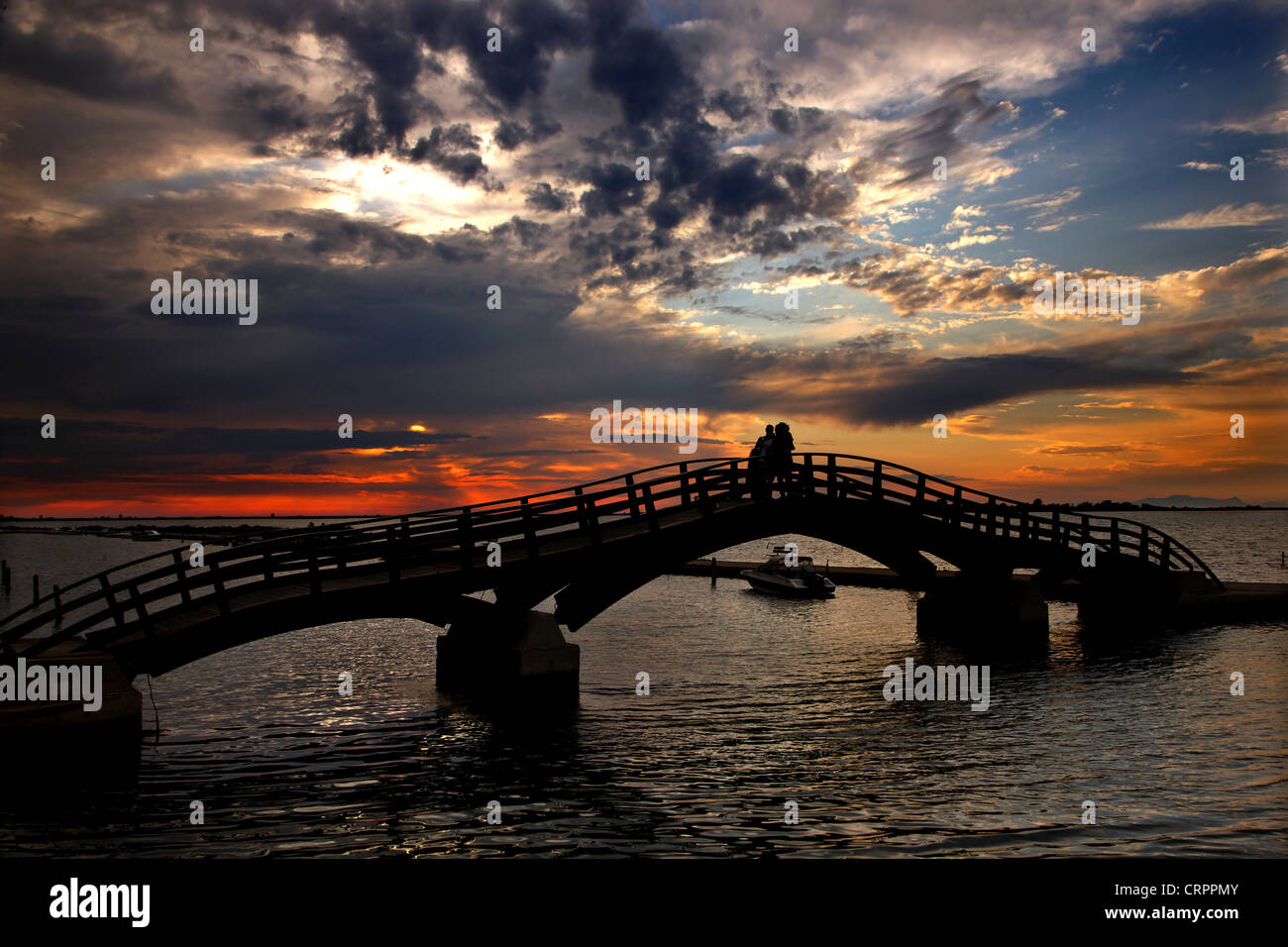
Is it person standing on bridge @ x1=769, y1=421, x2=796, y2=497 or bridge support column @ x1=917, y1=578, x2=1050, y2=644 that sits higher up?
person standing on bridge @ x1=769, y1=421, x2=796, y2=497

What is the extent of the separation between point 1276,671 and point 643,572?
62.3 feet

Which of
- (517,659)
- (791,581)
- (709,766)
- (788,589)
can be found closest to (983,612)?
(788,589)

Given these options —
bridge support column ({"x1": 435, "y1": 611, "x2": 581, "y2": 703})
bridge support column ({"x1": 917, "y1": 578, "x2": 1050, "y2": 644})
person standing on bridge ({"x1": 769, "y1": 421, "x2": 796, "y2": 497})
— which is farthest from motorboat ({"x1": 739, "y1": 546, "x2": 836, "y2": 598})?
bridge support column ({"x1": 435, "y1": 611, "x2": 581, "y2": 703})

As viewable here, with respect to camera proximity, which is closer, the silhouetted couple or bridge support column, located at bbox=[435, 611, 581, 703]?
bridge support column, located at bbox=[435, 611, 581, 703]

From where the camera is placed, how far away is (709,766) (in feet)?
49.3

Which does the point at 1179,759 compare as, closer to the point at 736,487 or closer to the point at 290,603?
the point at 736,487

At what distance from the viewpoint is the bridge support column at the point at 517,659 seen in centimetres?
2014

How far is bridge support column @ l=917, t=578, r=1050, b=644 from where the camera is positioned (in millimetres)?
31203

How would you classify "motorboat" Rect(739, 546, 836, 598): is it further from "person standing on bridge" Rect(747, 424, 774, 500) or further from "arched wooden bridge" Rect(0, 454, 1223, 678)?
"person standing on bridge" Rect(747, 424, 774, 500)

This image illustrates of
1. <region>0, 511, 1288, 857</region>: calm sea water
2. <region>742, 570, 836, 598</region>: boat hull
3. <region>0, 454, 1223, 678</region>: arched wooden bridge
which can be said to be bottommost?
<region>0, 511, 1288, 857</region>: calm sea water

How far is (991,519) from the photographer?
104 feet

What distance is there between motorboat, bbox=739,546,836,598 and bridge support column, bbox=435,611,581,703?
103 feet
